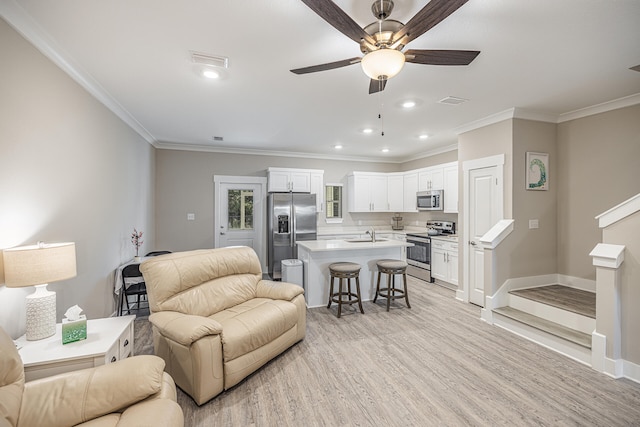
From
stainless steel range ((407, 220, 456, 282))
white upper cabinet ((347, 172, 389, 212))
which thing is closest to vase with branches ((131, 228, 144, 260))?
white upper cabinet ((347, 172, 389, 212))

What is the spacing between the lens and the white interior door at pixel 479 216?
158 inches

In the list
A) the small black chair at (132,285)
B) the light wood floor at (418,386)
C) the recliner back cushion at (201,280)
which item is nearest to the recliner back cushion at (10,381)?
the light wood floor at (418,386)

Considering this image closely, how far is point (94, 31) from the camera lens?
80.1 inches

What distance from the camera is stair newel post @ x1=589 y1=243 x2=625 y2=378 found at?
2492 mm

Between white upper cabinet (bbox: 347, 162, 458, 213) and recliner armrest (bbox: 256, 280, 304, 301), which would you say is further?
white upper cabinet (bbox: 347, 162, 458, 213)

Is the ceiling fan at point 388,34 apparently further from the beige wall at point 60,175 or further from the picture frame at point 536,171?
the picture frame at point 536,171

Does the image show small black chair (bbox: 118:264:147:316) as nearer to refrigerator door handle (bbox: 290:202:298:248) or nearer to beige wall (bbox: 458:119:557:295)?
refrigerator door handle (bbox: 290:202:298:248)

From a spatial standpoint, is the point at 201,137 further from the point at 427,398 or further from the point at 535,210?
the point at 535,210

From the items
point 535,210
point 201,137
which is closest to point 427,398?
point 535,210

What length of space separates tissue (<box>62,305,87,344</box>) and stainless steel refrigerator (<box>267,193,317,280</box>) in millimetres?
3760

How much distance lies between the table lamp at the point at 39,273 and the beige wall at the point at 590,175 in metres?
5.47

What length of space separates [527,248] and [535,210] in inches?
21.0

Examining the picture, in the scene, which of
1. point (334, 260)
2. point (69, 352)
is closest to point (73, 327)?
point (69, 352)

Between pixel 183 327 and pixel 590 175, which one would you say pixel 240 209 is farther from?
pixel 590 175
